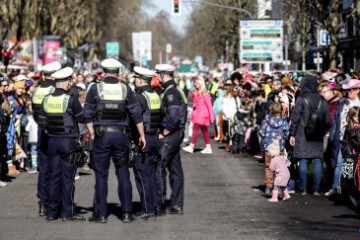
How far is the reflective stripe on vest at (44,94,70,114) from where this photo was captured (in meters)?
13.2

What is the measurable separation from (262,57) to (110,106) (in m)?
37.3

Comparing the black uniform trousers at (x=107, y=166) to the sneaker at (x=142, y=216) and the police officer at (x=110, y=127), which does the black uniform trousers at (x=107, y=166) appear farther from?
the sneaker at (x=142, y=216)

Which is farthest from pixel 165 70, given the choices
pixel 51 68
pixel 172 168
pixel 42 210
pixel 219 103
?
pixel 219 103

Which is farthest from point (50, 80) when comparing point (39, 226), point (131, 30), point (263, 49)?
point (131, 30)

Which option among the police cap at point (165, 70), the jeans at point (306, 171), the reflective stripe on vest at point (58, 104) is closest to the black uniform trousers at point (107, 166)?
the reflective stripe on vest at point (58, 104)

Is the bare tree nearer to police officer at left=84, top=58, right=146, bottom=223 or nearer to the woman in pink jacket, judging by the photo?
the woman in pink jacket

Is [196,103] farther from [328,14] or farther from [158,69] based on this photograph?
[328,14]

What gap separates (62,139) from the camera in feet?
43.6

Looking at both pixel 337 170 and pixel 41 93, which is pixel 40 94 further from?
pixel 337 170

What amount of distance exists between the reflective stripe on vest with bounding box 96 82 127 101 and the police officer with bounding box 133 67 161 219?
20.2 inches

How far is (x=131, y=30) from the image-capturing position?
110 m

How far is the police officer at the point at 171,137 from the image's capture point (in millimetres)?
13633

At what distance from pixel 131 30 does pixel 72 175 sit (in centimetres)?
9714

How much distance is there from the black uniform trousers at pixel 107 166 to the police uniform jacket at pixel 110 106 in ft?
0.56
